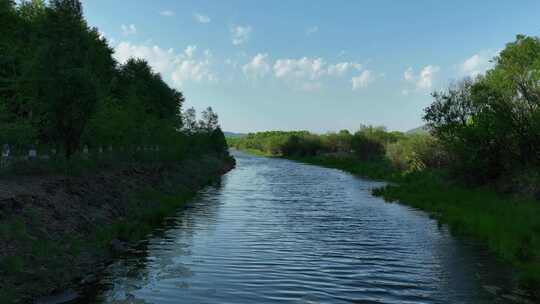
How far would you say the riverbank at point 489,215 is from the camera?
664 inches

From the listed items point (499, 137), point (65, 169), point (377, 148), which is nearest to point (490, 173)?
point (499, 137)

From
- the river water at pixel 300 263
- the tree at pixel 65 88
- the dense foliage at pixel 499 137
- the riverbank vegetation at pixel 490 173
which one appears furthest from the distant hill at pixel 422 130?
the tree at pixel 65 88

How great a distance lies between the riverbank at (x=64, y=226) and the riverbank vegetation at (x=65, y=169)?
4 cm

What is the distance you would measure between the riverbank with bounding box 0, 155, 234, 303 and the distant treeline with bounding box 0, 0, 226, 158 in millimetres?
4646

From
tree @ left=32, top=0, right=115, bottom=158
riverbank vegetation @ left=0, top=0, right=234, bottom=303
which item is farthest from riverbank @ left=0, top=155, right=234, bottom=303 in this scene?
tree @ left=32, top=0, right=115, bottom=158

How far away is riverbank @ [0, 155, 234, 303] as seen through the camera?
12.4 m

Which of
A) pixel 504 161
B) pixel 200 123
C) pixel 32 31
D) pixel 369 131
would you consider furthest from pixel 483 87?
pixel 369 131

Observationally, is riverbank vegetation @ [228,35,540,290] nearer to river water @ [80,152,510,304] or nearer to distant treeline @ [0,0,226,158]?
river water @ [80,152,510,304]

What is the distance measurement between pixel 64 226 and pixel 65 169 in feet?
31.3

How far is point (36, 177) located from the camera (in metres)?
22.5

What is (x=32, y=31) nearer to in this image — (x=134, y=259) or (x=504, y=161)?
(x=134, y=259)

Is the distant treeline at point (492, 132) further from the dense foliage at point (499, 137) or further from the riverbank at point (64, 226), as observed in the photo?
the riverbank at point (64, 226)

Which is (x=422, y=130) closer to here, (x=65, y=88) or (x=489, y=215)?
(x=489, y=215)

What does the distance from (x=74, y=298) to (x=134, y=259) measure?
15.0 feet
